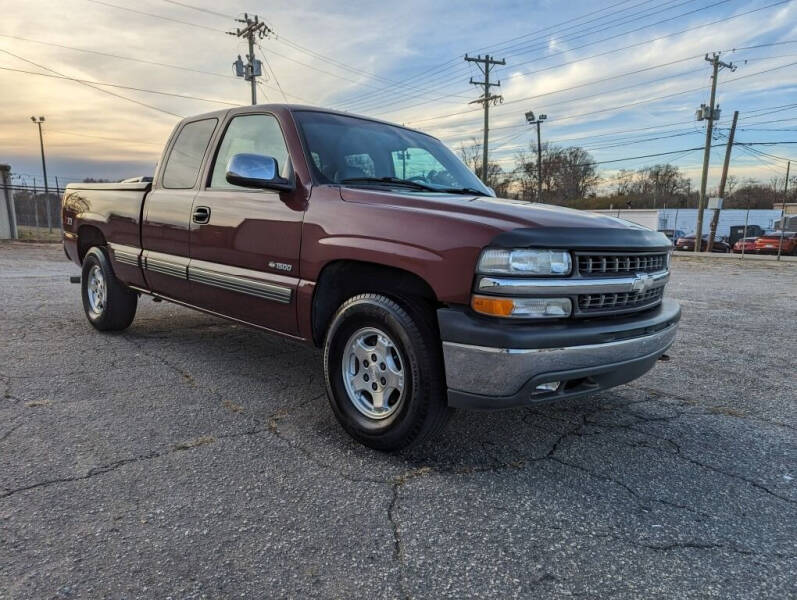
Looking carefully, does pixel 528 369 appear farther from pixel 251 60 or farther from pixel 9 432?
pixel 251 60

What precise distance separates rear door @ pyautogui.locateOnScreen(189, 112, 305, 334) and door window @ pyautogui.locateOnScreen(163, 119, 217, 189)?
251 mm

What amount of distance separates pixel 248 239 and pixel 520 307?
1967 millimetres

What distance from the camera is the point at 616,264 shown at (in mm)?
2789

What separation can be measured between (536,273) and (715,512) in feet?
4.28

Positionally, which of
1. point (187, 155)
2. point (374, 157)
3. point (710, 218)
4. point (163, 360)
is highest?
point (710, 218)

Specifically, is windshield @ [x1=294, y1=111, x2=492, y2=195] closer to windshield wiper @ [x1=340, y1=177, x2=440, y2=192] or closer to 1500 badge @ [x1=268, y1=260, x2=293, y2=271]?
windshield wiper @ [x1=340, y1=177, x2=440, y2=192]

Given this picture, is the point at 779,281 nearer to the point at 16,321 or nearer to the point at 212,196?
the point at 212,196

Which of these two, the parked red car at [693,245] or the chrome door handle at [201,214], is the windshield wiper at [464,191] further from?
the parked red car at [693,245]

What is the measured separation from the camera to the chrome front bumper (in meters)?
2.43

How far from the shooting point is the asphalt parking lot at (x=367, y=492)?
1.96 meters

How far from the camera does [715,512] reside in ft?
7.99

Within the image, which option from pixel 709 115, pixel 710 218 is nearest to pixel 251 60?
pixel 709 115

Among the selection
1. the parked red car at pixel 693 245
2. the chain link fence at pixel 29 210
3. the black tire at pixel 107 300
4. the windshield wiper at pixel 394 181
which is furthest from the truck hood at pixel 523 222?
the parked red car at pixel 693 245

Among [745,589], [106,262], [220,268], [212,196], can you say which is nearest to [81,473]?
[220,268]
